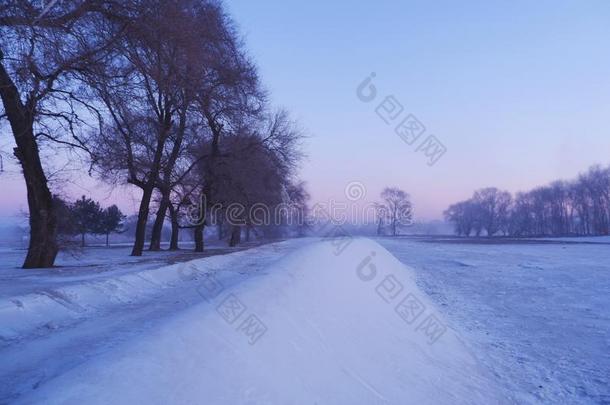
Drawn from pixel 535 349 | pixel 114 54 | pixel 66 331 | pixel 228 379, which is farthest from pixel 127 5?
pixel 535 349

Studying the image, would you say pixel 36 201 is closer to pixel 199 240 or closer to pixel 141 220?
pixel 141 220

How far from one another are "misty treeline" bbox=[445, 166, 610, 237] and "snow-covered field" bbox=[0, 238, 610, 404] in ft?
332

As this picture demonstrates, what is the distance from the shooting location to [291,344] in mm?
5582

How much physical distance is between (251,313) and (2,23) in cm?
820

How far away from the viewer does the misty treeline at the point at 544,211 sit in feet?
310

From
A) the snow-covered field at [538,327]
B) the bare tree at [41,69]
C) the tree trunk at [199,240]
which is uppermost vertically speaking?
the bare tree at [41,69]

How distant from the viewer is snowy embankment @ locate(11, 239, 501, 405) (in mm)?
3539

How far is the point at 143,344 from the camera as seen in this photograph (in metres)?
4.28

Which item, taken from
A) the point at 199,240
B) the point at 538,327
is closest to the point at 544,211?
the point at 199,240

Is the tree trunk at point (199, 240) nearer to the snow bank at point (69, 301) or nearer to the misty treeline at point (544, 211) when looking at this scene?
the snow bank at point (69, 301)

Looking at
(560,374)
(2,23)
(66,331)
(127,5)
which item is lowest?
(560,374)

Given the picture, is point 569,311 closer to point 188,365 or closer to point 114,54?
point 188,365

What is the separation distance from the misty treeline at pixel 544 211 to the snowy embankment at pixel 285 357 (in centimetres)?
10342

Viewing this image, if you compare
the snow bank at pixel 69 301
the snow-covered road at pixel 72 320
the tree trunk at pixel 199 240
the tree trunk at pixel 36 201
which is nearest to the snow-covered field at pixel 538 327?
the snow-covered road at pixel 72 320
